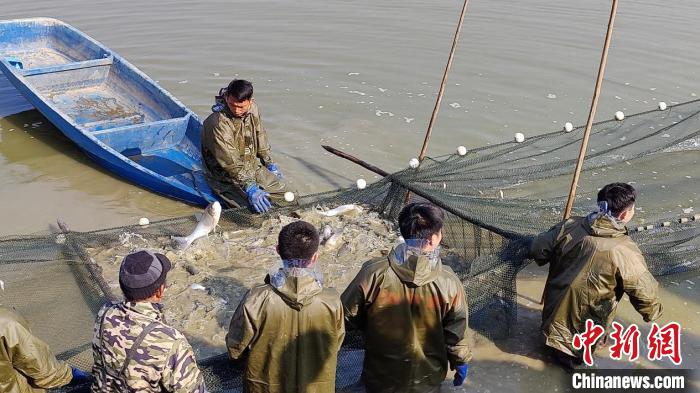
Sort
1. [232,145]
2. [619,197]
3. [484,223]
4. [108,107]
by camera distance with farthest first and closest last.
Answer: [108,107]
[232,145]
[484,223]
[619,197]

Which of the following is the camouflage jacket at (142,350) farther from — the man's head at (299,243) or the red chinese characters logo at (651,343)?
the red chinese characters logo at (651,343)

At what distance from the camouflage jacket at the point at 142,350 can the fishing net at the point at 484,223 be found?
0.89 metres

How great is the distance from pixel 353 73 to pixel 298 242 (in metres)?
8.99

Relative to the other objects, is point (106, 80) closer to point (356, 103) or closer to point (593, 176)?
point (356, 103)

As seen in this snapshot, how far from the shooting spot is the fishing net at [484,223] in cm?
462

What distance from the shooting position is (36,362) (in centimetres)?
309

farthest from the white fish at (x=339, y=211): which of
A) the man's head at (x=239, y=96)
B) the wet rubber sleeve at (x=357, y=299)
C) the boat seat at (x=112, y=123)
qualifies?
the boat seat at (x=112, y=123)

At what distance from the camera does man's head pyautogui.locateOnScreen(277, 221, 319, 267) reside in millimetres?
2973

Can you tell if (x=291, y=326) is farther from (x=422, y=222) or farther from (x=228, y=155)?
(x=228, y=155)

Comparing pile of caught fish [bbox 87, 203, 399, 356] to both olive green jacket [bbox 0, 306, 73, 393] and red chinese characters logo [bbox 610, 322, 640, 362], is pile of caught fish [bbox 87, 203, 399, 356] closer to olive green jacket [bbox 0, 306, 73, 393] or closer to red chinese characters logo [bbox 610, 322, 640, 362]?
olive green jacket [bbox 0, 306, 73, 393]

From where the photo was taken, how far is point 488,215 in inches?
219

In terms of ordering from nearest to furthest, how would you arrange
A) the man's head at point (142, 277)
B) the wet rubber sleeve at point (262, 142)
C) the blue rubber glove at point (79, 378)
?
the man's head at point (142, 277), the blue rubber glove at point (79, 378), the wet rubber sleeve at point (262, 142)

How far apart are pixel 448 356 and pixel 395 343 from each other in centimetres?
36

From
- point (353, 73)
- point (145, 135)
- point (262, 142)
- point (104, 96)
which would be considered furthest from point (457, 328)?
point (353, 73)
